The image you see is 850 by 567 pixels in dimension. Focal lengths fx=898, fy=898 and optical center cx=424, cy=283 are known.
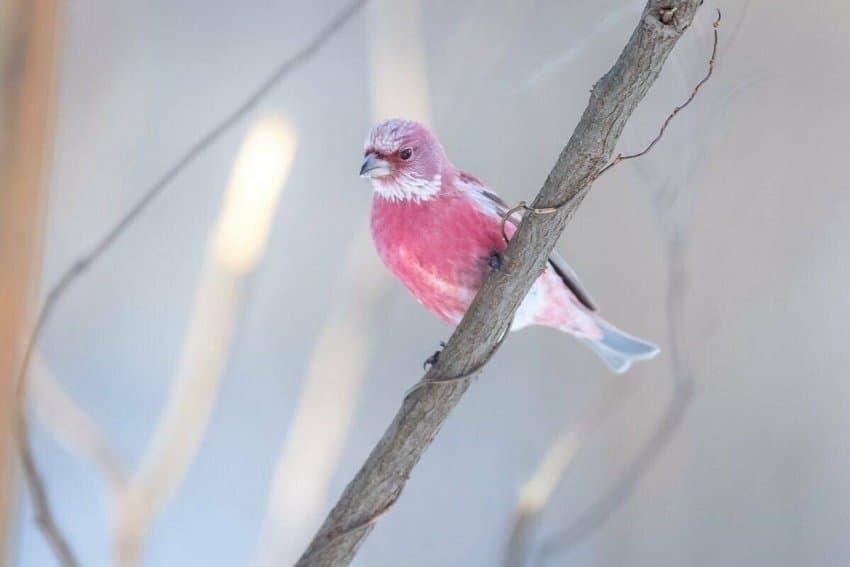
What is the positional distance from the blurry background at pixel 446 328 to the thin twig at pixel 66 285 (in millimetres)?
39

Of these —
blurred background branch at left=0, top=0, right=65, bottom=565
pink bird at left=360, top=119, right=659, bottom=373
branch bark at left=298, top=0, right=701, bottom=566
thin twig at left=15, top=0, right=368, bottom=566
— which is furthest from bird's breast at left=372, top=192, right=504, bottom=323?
blurred background branch at left=0, top=0, right=65, bottom=565

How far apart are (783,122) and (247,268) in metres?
0.94

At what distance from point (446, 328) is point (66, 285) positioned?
62 centimetres

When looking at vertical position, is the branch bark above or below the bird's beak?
below

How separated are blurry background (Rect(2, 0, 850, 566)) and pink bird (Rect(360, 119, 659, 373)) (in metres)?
0.34

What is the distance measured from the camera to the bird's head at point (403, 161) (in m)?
1.03

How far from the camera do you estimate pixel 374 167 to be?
102cm

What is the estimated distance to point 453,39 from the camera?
1.48 m

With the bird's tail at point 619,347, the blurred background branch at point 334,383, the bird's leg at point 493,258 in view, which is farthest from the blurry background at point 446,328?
the bird's leg at point 493,258

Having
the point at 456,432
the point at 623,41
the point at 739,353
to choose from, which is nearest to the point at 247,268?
the point at 456,432

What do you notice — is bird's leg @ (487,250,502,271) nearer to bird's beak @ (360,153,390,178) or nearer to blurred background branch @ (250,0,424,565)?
bird's beak @ (360,153,390,178)

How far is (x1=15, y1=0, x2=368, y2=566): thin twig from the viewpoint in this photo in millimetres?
1035

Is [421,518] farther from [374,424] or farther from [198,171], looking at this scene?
[198,171]

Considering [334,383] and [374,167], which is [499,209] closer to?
[374,167]
